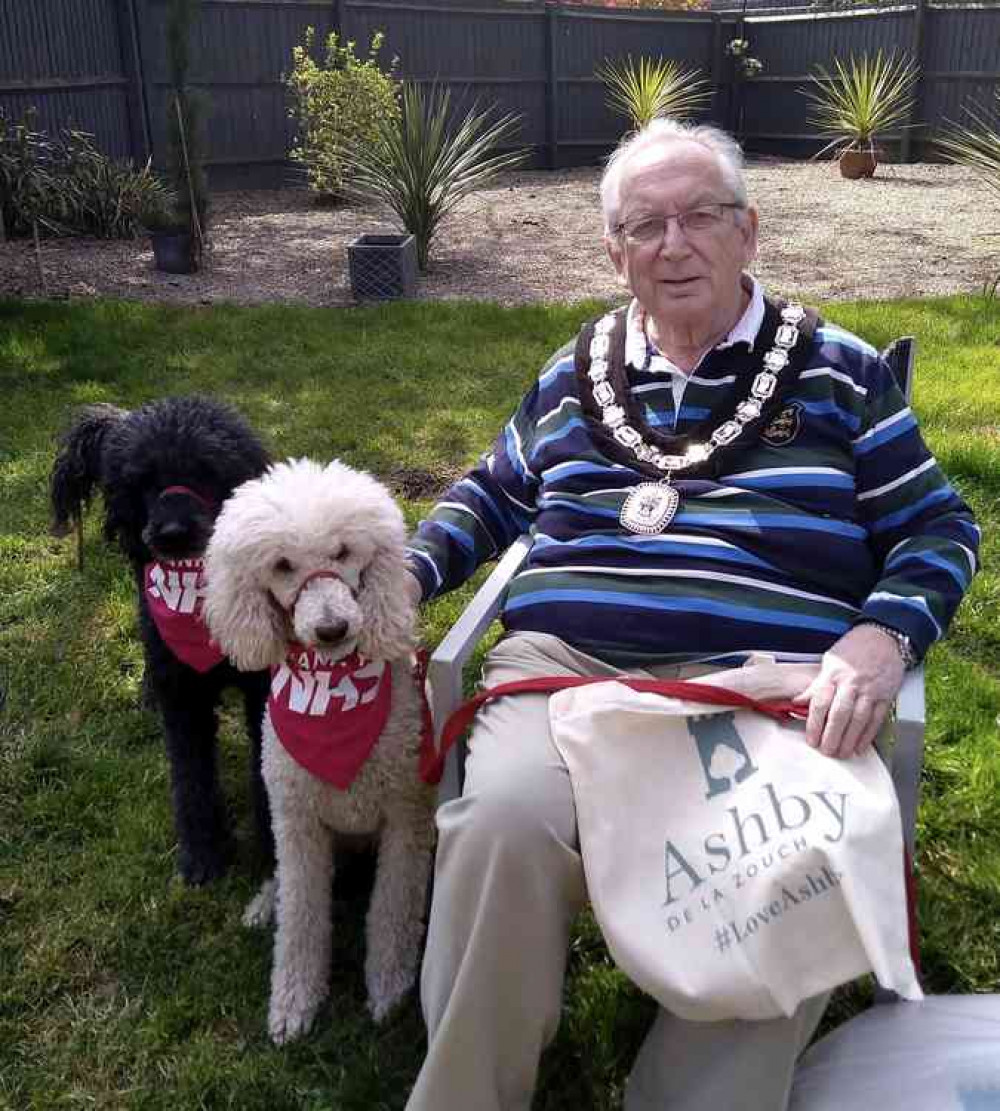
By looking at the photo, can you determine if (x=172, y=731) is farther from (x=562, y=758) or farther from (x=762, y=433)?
(x=762, y=433)

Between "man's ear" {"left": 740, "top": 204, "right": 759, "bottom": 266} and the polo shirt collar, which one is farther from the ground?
"man's ear" {"left": 740, "top": 204, "right": 759, "bottom": 266}

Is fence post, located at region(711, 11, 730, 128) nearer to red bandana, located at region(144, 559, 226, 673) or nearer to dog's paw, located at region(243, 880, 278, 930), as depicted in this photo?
red bandana, located at region(144, 559, 226, 673)

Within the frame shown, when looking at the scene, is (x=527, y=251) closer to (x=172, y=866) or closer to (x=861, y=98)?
(x=861, y=98)

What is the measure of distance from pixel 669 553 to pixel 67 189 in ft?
30.2

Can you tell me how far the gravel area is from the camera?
26.2 feet

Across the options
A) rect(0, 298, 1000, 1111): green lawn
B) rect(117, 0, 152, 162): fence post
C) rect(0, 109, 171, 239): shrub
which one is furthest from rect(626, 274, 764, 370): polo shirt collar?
rect(117, 0, 152, 162): fence post

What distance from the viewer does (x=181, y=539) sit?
2307 millimetres

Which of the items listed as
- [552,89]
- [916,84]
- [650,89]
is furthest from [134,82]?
[916,84]

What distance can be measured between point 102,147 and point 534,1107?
452 inches

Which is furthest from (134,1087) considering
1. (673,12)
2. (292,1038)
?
(673,12)

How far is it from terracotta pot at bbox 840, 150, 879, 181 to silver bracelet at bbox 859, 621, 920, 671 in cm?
1316

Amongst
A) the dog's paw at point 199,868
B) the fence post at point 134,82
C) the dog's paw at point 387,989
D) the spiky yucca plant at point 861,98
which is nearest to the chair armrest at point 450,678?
the dog's paw at point 387,989

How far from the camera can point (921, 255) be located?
9016 millimetres

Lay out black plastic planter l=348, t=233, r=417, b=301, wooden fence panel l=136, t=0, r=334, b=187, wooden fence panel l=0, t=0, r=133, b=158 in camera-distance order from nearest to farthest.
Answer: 1. black plastic planter l=348, t=233, r=417, b=301
2. wooden fence panel l=0, t=0, r=133, b=158
3. wooden fence panel l=136, t=0, r=334, b=187
